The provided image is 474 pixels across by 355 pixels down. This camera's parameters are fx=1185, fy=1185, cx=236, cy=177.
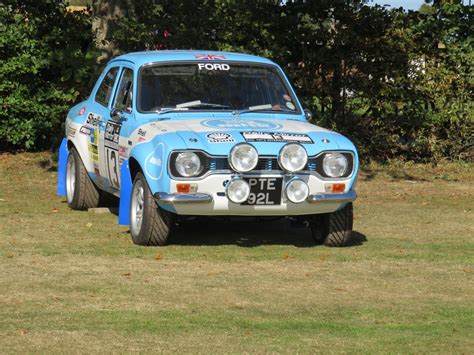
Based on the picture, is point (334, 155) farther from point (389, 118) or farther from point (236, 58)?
point (389, 118)

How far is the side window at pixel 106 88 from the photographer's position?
12.3 metres

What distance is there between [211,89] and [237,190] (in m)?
1.70

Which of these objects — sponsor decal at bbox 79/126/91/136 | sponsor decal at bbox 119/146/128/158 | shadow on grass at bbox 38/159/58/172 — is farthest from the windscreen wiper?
shadow on grass at bbox 38/159/58/172

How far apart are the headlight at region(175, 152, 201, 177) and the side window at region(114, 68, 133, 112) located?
59.9 inches

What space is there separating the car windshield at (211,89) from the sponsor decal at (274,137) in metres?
1.07

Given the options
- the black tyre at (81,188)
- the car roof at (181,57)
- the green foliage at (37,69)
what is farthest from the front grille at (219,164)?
Result: the green foliage at (37,69)

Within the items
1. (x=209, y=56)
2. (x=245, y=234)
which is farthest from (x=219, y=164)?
(x=209, y=56)

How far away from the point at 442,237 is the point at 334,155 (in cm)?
199

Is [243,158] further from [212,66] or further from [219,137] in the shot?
[212,66]

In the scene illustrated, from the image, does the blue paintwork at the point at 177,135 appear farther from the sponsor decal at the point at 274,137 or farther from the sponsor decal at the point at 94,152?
the sponsor decal at the point at 94,152

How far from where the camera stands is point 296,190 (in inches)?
403

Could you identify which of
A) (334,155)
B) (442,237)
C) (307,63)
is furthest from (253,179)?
(307,63)

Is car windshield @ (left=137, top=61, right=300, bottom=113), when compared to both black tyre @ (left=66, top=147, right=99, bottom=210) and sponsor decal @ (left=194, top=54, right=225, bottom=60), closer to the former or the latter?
sponsor decal @ (left=194, top=54, right=225, bottom=60)

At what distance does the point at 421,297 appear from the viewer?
8.71 m
